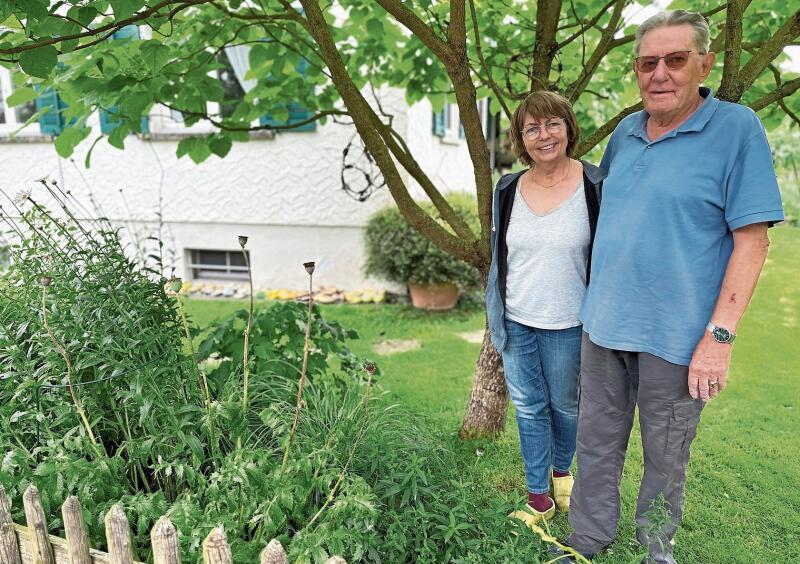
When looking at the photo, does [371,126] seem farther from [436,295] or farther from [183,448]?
[436,295]

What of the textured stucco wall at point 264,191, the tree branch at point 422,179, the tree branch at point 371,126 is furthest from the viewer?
the textured stucco wall at point 264,191

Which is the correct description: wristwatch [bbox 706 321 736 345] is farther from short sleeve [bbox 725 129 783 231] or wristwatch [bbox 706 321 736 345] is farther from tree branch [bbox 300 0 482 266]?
tree branch [bbox 300 0 482 266]

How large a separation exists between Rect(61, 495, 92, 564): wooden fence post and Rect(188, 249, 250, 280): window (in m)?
6.49

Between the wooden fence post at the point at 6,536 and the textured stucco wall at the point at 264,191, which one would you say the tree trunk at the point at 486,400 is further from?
the textured stucco wall at the point at 264,191

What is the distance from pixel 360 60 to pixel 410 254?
287 centimetres

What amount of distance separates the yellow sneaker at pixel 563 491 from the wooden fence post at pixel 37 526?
1.95 metres

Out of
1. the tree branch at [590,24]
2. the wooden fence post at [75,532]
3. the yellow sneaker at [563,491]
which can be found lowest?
the yellow sneaker at [563,491]

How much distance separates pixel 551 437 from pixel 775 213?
1358 millimetres

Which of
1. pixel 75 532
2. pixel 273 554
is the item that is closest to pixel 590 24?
pixel 273 554

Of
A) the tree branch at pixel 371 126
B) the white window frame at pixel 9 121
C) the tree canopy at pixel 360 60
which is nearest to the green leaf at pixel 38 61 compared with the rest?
the tree canopy at pixel 360 60

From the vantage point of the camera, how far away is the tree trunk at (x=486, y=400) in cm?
312

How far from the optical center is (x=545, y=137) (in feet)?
6.98

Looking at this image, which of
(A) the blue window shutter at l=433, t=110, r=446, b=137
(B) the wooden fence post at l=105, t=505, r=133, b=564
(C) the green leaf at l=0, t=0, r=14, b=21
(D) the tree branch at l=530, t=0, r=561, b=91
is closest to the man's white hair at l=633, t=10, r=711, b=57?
(D) the tree branch at l=530, t=0, r=561, b=91

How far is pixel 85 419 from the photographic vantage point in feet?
6.75
